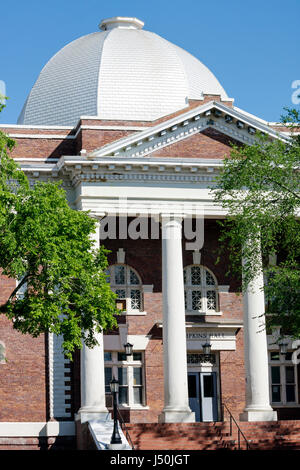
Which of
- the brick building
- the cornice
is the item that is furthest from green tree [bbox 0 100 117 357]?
the cornice

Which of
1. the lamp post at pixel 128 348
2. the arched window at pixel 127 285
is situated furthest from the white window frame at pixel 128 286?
the lamp post at pixel 128 348

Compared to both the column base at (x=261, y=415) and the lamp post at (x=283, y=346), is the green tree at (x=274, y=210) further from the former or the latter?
the lamp post at (x=283, y=346)

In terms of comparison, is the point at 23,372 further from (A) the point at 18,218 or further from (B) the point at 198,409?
(A) the point at 18,218

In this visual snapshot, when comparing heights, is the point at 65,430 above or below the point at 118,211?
below

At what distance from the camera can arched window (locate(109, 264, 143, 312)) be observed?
42.5m

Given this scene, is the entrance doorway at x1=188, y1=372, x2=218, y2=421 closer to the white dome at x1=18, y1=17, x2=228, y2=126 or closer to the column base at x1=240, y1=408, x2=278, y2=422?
the column base at x1=240, y1=408, x2=278, y2=422

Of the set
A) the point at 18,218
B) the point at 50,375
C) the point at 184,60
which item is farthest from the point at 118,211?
the point at 184,60

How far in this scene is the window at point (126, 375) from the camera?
41.4m

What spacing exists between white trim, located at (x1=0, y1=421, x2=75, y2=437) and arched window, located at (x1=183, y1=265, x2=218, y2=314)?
732cm

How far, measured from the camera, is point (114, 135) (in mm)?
40844

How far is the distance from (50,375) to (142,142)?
30.5 ft

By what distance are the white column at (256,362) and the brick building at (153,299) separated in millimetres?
46
